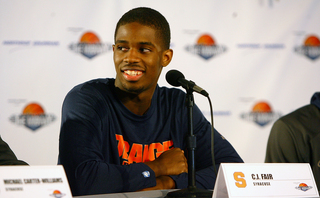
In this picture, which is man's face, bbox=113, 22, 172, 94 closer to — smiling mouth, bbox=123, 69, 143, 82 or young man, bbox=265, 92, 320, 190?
smiling mouth, bbox=123, 69, 143, 82

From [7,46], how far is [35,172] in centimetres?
211

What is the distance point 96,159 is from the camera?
162 centimetres

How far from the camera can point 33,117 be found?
2832 millimetres

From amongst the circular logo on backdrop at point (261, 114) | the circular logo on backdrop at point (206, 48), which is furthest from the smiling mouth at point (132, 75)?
the circular logo on backdrop at point (261, 114)

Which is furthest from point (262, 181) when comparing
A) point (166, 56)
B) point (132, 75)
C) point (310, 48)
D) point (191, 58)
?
point (310, 48)

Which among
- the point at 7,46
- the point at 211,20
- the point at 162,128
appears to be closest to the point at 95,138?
the point at 162,128

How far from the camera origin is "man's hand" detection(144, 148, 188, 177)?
1710 millimetres

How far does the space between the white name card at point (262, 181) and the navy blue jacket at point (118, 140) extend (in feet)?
1.77

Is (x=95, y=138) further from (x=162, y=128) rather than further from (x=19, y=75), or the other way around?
(x=19, y=75)

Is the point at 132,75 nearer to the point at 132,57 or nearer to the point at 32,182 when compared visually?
the point at 132,57

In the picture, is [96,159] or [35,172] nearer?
[35,172]

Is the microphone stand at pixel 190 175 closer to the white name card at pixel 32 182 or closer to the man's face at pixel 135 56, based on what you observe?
the white name card at pixel 32 182

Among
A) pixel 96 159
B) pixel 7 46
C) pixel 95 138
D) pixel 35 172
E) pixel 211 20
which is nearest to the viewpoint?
pixel 35 172

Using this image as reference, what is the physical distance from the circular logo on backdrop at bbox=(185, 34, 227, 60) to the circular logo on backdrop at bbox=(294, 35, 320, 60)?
2.56 ft
